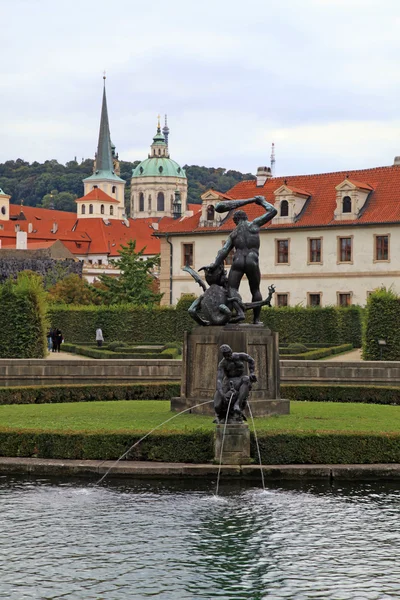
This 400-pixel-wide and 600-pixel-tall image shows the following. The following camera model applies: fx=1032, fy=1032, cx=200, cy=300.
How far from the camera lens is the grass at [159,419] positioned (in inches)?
738

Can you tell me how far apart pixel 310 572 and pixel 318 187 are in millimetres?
55330

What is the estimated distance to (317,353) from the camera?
141 ft

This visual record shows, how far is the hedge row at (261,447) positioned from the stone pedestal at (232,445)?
0.76ft

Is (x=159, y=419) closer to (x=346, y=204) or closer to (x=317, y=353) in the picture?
(x=317, y=353)

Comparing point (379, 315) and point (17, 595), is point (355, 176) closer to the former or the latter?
point (379, 315)

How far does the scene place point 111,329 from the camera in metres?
54.7

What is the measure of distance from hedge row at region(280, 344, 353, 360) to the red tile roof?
44.8 ft

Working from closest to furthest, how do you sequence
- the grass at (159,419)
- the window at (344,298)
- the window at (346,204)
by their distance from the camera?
the grass at (159,419) → the window at (346,204) → the window at (344,298)

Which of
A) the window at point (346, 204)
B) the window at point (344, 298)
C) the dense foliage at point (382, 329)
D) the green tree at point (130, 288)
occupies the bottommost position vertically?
the dense foliage at point (382, 329)

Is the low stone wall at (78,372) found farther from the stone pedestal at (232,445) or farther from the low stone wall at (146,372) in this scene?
the stone pedestal at (232,445)

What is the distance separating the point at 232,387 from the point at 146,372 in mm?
15551

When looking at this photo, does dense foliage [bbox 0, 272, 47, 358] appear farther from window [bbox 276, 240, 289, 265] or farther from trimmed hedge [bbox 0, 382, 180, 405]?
window [bbox 276, 240, 289, 265]

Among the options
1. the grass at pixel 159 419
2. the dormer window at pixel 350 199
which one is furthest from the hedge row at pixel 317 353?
the grass at pixel 159 419

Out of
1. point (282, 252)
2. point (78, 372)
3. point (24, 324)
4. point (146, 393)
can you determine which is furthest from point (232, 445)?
point (282, 252)
